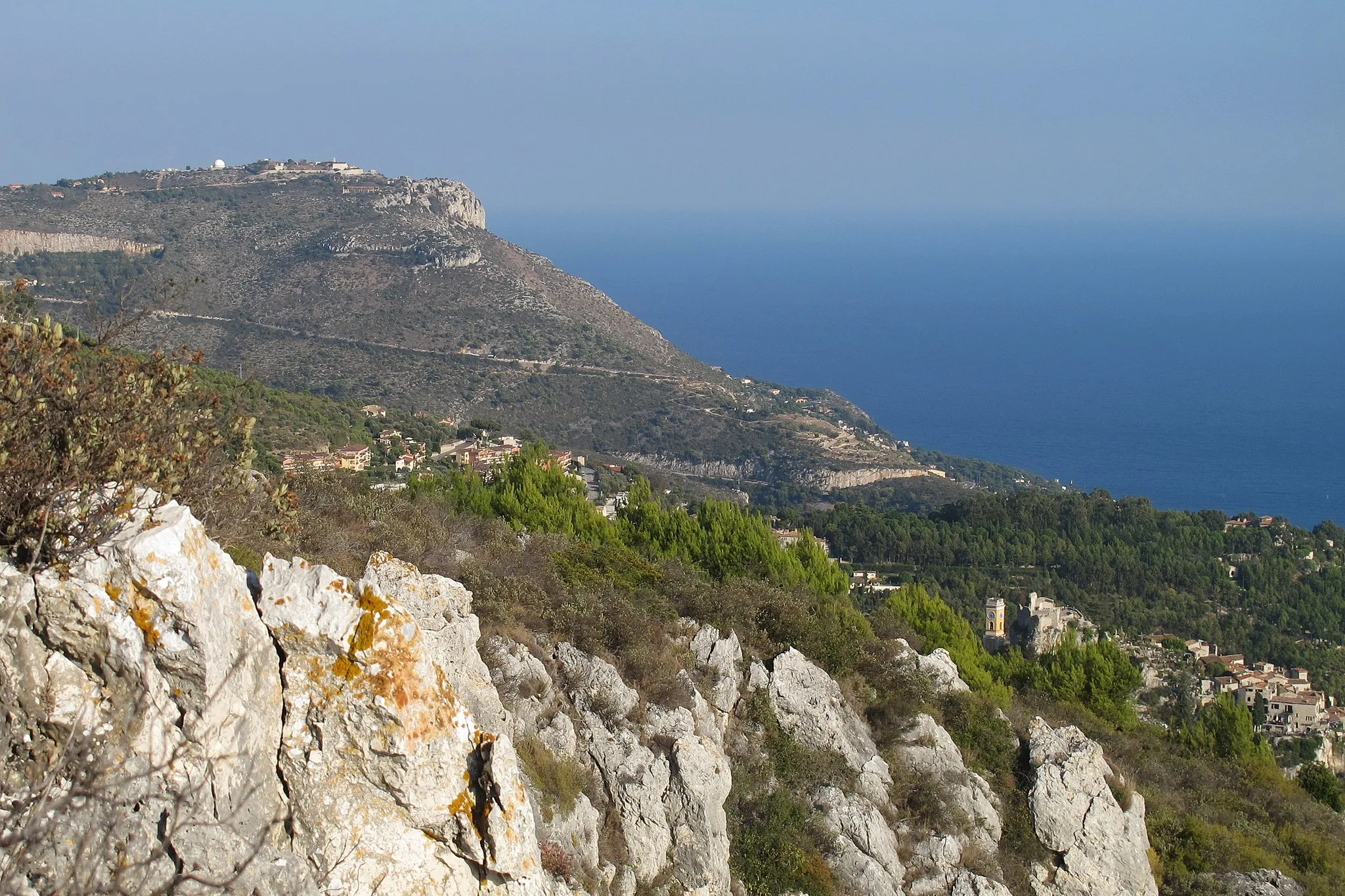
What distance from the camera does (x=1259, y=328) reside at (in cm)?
18525

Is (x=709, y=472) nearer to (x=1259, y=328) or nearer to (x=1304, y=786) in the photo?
(x=1304, y=786)

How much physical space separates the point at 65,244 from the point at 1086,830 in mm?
78545

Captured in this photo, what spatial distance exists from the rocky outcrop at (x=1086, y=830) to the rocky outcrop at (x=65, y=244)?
75.5 m

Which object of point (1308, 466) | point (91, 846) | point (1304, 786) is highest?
point (91, 846)

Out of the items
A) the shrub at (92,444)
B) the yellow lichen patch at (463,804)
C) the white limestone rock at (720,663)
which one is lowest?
the white limestone rock at (720,663)

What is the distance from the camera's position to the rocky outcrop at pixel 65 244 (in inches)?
2854

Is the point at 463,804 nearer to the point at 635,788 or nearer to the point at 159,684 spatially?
the point at 159,684

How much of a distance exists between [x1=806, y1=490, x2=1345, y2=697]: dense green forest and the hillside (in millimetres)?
14285

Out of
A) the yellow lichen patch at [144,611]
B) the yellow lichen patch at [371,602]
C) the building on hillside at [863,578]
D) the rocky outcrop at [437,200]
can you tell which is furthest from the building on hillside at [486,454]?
the rocky outcrop at [437,200]

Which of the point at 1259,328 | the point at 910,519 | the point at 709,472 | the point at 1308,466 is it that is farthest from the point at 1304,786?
the point at 1259,328

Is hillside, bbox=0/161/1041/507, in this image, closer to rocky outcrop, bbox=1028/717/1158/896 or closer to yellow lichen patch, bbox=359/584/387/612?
rocky outcrop, bbox=1028/717/1158/896

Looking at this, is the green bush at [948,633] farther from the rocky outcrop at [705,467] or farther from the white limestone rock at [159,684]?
the rocky outcrop at [705,467]

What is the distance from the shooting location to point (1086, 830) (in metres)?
12.2

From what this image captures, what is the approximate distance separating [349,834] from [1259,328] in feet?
671
